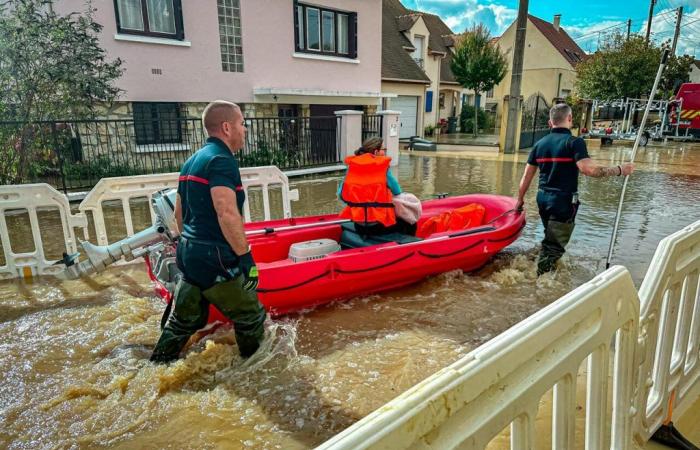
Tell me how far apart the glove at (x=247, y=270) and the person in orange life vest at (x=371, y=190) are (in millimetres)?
1807

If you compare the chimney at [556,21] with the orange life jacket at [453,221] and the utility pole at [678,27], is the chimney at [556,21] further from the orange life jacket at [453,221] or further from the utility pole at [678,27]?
the orange life jacket at [453,221]

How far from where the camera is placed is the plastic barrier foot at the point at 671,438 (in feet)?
7.38

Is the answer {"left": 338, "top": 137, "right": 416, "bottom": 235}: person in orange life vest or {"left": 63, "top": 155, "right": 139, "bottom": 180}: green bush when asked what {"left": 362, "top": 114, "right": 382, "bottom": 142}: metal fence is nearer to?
{"left": 63, "top": 155, "right": 139, "bottom": 180}: green bush

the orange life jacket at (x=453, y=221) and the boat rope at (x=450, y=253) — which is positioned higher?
the orange life jacket at (x=453, y=221)

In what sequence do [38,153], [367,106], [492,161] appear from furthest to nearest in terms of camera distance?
[367,106]
[492,161]
[38,153]

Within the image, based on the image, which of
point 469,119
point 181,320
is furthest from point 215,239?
point 469,119

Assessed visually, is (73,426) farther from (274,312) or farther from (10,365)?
(274,312)

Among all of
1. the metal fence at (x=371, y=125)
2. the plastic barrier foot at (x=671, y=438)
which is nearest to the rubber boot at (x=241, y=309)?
the plastic barrier foot at (x=671, y=438)

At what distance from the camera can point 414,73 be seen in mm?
21766

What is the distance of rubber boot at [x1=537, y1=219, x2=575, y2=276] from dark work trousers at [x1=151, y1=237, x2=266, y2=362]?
3.24m

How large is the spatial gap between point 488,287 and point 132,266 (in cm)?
417

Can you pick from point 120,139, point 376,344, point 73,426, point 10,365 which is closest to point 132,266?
point 10,365

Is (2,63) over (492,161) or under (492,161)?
over

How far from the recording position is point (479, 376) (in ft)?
3.75
